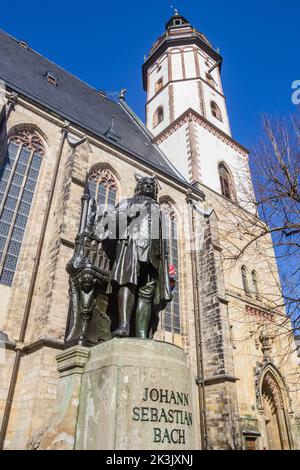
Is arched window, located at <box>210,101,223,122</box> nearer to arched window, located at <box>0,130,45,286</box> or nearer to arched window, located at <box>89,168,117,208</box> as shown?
arched window, located at <box>89,168,117,208</box>

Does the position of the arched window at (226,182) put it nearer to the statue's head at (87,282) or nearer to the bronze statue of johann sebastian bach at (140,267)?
the bronze statue of johann sebastian bach at (140,267)

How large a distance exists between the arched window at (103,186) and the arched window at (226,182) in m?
7.87

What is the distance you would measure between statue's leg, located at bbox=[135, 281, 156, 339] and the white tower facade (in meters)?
13.7

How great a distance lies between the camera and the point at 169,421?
312 centimetres

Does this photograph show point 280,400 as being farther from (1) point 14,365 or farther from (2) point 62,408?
(2) point 62,408

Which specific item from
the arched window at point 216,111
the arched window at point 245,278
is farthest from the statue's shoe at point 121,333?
the arched window at point 216,111

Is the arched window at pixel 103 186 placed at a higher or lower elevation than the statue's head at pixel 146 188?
higher

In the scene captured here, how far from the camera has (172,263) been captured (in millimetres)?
13516

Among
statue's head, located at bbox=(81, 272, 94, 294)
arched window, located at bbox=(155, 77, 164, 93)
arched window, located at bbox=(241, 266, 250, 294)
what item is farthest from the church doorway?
arched window, located at bbox=(155, 77, 164, 93)

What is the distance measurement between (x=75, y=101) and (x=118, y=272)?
14995 millimetres

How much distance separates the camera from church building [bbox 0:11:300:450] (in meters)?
7.83

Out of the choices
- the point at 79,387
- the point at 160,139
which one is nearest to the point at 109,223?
the point at 79,387

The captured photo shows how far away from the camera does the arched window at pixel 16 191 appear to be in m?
9.35
